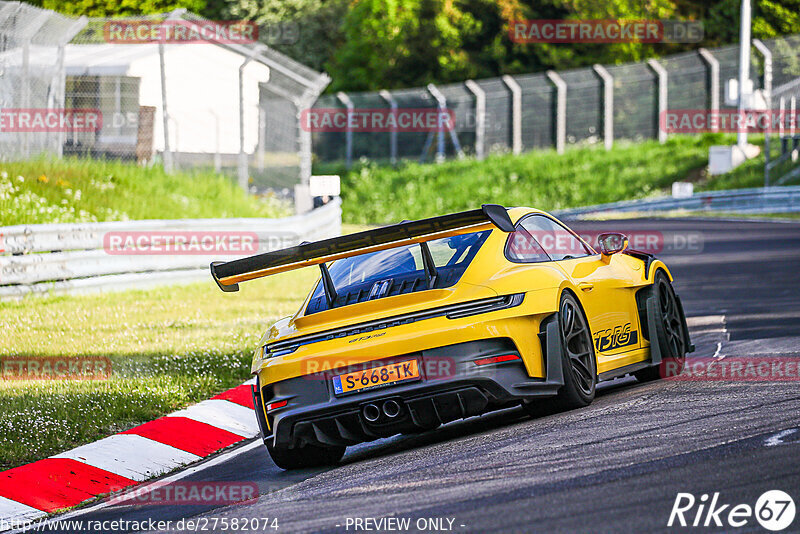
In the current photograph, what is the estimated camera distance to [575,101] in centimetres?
4112

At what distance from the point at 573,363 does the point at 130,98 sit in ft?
65.1

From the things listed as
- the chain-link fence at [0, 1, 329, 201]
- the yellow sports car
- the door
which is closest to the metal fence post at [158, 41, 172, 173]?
the chain-link fence at [0, 1, 329, 201]

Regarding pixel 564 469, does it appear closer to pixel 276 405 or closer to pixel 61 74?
pixel 276 405

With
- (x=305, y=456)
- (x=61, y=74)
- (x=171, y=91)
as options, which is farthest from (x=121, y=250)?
(x=171, y=91)

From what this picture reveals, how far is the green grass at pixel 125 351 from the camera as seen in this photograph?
29.5 feet

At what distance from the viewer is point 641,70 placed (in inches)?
1563

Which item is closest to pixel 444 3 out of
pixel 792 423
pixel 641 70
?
pixel 641 70

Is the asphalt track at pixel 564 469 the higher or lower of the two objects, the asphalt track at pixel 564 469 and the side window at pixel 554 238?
the lower

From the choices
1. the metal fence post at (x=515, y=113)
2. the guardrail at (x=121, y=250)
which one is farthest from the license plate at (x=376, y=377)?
the metal fence post at (x=515, y=113)

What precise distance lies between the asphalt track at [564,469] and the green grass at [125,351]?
1.25 metres

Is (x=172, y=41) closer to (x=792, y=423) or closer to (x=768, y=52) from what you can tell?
(x=792, y=423)

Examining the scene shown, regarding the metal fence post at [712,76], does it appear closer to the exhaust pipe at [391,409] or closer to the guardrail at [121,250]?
the guardrail at [121,250]

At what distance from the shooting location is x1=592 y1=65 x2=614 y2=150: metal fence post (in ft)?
Result: 130

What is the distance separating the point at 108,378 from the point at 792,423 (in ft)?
18.9
